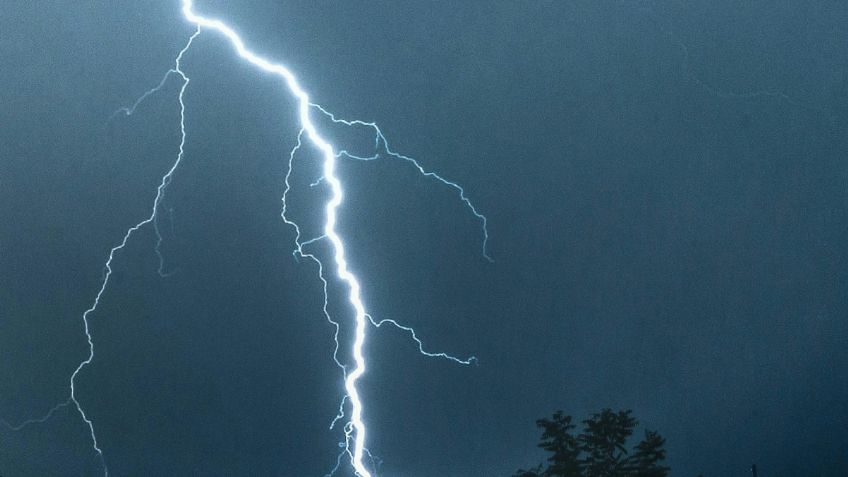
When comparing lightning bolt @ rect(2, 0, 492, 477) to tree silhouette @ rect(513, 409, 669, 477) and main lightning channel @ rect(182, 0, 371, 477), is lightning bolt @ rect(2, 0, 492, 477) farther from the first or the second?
tree silhouette @ rect(513, 409, 669, 477)

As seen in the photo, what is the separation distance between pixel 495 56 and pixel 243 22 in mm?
2222

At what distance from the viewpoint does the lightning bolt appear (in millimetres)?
6664

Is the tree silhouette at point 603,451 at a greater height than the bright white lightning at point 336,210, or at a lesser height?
lesser

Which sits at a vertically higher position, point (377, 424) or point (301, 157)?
point (301, 157)

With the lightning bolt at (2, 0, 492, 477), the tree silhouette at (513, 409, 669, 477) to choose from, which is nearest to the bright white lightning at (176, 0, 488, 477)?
the lightning bolt at (2, 0, 492, 477)

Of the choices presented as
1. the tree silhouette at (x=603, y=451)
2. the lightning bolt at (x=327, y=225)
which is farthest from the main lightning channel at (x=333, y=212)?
the tree silhouette at (x=603, y=451)

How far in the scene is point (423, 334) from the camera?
7.38 metres

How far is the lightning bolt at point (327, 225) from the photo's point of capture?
6664mm

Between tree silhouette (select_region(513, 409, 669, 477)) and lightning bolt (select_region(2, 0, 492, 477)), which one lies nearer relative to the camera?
tree silhouette (select_region(513, 409, 669, 477))

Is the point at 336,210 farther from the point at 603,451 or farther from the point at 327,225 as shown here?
the point at 603,451

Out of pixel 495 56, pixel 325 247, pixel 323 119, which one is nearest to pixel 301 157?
pixel 323 119

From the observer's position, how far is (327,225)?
7.00 m

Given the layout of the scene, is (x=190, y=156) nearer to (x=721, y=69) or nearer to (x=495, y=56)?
(x=495, y=56)

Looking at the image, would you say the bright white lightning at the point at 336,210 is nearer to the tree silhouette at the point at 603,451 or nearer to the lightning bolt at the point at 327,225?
the lightning bolt at the point at 327,225
